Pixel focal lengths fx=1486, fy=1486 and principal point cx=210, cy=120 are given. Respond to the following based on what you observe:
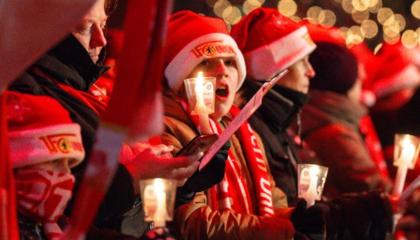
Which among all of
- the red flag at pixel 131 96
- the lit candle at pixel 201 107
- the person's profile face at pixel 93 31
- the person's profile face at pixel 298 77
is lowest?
the person's profile face at pixel 298 77

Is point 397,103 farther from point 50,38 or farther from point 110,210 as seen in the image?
point 50,38

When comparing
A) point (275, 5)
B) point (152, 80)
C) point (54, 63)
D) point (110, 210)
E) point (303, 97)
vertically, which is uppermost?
point (152, 80)

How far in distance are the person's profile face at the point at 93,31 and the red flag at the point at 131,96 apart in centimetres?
161

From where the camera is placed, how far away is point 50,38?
4.14 metres

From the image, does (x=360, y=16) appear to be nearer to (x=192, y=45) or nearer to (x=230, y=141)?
(x=192, y=45)

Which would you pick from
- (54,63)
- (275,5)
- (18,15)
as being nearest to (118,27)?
(54,63)

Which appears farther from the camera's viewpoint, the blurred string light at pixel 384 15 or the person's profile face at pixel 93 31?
the blurred string light at pixel 384 15

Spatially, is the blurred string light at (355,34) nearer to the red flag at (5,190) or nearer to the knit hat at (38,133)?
the knit hat at (38,133)

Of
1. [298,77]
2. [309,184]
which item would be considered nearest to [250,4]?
[298,77]

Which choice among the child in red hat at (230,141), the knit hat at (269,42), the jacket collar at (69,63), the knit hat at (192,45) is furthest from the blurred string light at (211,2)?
the jacket collar at (69,63)

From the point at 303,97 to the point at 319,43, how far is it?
1445mm

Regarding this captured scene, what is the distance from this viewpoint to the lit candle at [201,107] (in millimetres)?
5871

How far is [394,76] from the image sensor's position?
10.1 metres

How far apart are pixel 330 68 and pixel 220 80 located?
2729 millimetres
